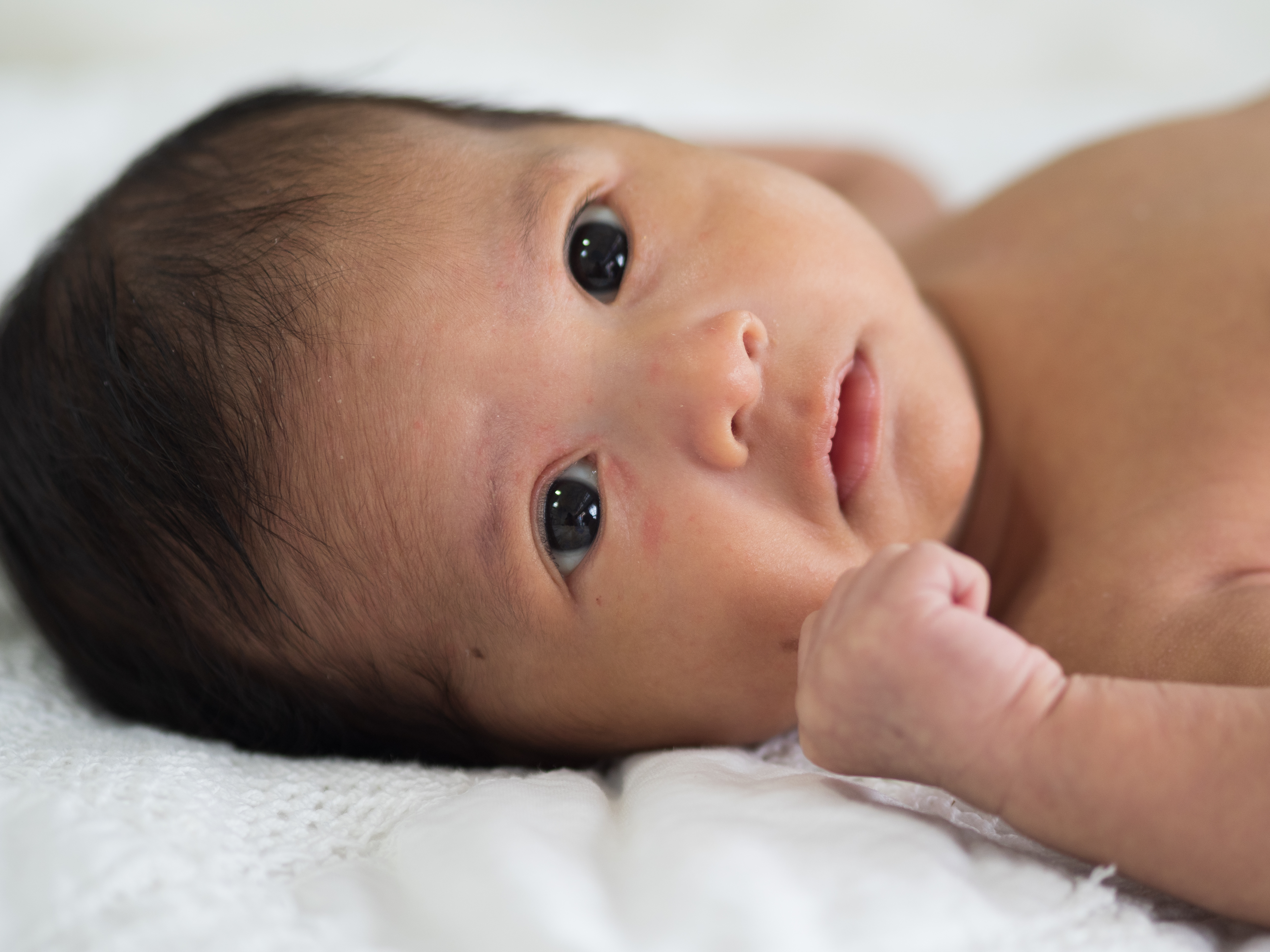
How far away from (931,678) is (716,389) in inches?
13.8

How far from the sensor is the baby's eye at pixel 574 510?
3.47 ft

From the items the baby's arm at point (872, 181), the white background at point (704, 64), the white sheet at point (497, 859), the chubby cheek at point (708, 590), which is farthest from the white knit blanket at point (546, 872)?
the white background at point (704, 64)

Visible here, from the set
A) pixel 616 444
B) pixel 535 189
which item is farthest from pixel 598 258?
pixel 616 444

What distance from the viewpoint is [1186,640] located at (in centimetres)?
99

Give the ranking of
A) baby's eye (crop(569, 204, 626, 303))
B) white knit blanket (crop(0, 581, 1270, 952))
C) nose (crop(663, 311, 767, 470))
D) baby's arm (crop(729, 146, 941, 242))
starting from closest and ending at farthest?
white knit blanket (crop(0, 581, 1270, 952)) < nose (crop(663, 311, 767, 470)) < baby's eye (crop(569, 204, 626, 303)) < baby's arm (crop(729, 146, 941, 242))

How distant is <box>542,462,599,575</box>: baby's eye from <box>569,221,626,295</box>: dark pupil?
19 cm

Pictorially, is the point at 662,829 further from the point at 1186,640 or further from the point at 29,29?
the point at 29,29

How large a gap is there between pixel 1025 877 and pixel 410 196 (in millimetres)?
845

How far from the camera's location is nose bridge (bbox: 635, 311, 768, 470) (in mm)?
1007

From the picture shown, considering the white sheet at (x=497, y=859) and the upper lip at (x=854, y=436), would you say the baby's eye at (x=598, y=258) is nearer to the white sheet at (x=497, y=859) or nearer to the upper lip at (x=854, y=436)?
the upper lip at (x=854, y=436)

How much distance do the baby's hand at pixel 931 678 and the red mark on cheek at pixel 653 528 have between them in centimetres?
24

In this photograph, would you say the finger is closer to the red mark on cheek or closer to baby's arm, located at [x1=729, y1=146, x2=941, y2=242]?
the red mark on cheek

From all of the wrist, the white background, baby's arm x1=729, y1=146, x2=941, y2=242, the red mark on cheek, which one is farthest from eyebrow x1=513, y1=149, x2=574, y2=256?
the white background

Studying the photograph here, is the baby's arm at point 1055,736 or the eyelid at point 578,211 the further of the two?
the eyelid at point 578,211
